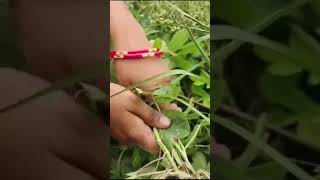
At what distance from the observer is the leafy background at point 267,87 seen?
820 mm

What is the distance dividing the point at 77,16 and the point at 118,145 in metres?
0.23

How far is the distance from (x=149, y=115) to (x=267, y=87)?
21 centimetres

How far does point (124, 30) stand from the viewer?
930mm

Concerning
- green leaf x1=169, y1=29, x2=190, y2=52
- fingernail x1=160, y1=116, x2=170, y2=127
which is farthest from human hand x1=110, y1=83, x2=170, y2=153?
green leaf x1=169, y1=29, x2=190, y2=52

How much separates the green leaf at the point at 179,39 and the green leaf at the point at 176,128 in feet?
0.36

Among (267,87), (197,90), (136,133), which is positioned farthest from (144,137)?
(267,87)

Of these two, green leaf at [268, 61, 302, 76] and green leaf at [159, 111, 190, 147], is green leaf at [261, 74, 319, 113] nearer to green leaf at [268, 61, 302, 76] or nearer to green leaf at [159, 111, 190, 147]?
green leaf at [268, 61, 302, 76]

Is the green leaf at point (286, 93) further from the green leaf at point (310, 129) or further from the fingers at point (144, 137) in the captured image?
the fingers at point (144, 137)

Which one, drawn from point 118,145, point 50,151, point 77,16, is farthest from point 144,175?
point 77,16

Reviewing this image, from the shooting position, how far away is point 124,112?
919 millimetres

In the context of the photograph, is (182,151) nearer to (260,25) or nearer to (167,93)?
(167,93)

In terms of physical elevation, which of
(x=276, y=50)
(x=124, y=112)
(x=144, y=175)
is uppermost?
(x=276, y=50)

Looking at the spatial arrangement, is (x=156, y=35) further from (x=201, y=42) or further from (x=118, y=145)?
(x=118, y=145)

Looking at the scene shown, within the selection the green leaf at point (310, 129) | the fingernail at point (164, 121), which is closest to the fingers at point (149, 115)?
the fingernail at point (164, 121)
